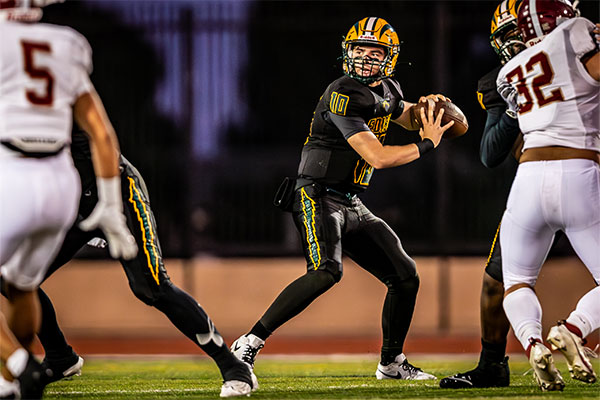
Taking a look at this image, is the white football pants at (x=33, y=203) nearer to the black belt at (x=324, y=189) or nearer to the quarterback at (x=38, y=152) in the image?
the quarterback at (x=38, y=152)

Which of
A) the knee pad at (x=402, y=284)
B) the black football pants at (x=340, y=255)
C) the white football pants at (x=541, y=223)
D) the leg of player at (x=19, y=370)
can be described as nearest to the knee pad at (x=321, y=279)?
the black football pants at (x=340, y=255)

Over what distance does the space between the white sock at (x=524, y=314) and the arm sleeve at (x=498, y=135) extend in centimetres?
82

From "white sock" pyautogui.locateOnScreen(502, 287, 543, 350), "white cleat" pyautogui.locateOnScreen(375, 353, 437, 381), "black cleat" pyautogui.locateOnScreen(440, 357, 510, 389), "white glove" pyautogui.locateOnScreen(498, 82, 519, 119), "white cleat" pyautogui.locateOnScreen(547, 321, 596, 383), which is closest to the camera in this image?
"white cleat" pyautogui.locateOnScreen(547, 321, 596, 383)

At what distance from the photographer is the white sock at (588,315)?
14.7 feet

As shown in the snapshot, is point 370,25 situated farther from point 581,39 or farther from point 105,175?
point 105,175

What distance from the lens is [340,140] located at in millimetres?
5559

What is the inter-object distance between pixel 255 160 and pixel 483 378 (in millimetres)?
6180

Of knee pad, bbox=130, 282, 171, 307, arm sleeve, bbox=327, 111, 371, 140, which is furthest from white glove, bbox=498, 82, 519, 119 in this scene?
knee pad, bbox=130, 282, 171, 307

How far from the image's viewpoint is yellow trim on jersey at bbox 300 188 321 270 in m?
5.30

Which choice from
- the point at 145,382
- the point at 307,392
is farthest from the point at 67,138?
the point at 145,382

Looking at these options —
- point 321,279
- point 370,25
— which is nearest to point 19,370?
point 321,279

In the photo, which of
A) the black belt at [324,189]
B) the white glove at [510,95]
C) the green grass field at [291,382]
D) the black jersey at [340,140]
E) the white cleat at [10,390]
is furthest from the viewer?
the black belt at [324,189]

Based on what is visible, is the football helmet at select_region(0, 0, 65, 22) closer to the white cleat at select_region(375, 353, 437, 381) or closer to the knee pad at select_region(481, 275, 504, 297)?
the knee pad at select_region(481, 275, 504, 297)

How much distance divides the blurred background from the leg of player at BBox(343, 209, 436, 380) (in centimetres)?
441
